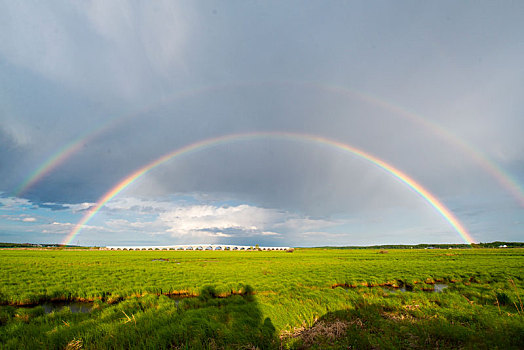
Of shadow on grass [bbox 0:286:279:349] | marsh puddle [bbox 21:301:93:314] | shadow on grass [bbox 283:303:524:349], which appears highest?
shadow on grass [bbox 283:303:524:349]

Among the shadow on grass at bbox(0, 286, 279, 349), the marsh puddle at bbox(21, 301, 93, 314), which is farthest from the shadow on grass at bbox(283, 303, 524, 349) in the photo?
the marsh puddle at bbox(21, 301, 93, 314)

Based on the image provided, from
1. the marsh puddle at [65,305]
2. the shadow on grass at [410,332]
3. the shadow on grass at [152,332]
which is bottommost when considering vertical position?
the marsh puddle at [65,305]

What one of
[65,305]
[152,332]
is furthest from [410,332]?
[65,305]

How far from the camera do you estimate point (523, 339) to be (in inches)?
267

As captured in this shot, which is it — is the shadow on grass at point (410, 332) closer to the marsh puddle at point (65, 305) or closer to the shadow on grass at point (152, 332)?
the shadow on grass at point (152, 332)

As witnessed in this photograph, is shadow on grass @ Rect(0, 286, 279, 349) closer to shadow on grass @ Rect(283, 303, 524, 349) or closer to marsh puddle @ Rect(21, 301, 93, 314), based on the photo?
shadow on grass @ Rect(283, 303, 524, 349)

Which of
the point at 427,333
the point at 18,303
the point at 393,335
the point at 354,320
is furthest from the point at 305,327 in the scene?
the point at 18,303

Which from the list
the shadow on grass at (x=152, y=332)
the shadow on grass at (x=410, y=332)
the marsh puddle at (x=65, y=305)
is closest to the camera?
the shadow on grass at (x=410, y=332)

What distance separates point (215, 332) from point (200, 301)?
844 centimetres

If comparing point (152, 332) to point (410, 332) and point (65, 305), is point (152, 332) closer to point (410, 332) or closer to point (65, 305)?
point (410, 332)

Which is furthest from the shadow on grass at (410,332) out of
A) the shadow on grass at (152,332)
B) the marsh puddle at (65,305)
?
the marsh puddle at (65,305)

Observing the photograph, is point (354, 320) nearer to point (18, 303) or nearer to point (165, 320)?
point (165, 320)

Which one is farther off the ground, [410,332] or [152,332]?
[410,332]

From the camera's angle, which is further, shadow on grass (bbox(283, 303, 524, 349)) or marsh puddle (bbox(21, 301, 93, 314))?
marsh puddle (bbox(21, 301, 93, 314))
